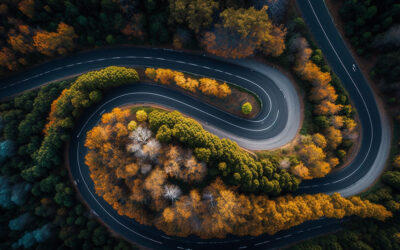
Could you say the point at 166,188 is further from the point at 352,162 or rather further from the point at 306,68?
the point at 352,162

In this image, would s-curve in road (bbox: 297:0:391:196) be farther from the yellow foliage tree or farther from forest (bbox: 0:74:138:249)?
forest (bbox: 0:74:138:249)

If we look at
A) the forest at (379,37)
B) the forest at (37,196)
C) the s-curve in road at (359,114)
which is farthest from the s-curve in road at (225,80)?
the forest at (379,37)

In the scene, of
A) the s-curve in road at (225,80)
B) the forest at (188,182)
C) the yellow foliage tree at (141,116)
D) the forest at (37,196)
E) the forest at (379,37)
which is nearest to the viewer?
the forest at (188,182)

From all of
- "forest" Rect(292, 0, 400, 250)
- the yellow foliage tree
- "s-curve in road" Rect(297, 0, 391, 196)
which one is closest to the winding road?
"s-curve in road" Rect(297, 0, 391, 196)

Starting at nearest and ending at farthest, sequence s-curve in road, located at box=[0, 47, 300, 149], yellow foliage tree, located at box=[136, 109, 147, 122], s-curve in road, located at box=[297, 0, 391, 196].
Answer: yellow foliage tree, located at box=[136, 109, 147, 122]
s-curve in road, located at box=[297, 0, 391, 196]
s-curve in road, located at box=[0, 47, 300, 149]

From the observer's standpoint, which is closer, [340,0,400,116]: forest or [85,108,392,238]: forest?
[85,108,392,238]: forest

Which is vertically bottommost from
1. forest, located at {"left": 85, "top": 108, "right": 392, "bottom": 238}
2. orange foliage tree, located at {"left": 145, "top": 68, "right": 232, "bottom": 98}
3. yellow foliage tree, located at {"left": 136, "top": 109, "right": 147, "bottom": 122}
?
forest, located at {"left": 85, "top": 108, "right": 392, "bottom": 238}

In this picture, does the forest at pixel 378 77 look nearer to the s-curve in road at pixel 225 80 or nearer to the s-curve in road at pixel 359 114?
the s-curve in road at pixel 359 114

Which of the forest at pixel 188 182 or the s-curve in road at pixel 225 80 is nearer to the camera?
the forest at pixel 188 182
